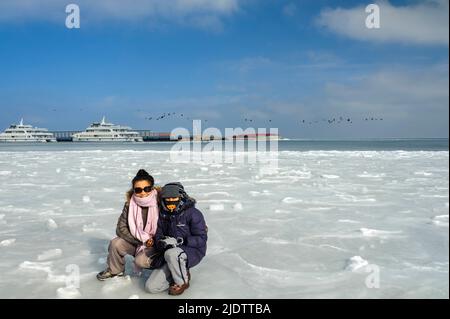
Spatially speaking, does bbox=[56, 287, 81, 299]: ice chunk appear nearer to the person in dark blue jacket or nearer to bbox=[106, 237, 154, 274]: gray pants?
bbox=[106, 237, 154, 274]: gray pants

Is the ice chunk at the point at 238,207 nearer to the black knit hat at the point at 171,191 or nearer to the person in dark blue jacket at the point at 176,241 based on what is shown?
the person in dark blue jacket at the point at 176,241

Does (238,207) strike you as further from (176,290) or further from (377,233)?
(176,290)

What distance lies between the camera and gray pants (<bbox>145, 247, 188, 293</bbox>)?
10.5 feet

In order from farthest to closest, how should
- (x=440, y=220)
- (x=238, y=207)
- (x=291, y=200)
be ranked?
(x=291, y=200) → (x=238, y=207) → (x=440, y=220)

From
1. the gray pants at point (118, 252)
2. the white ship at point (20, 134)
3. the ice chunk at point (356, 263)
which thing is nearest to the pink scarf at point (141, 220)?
the gray pants at point (118, 252)

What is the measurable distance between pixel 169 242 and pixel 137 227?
407 mm

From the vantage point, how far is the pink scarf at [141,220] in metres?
3.43

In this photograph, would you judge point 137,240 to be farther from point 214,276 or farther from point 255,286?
point 255,286

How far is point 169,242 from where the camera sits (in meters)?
3.25

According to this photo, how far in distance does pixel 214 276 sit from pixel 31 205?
5.20m

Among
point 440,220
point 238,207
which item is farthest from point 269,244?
point 440,220
